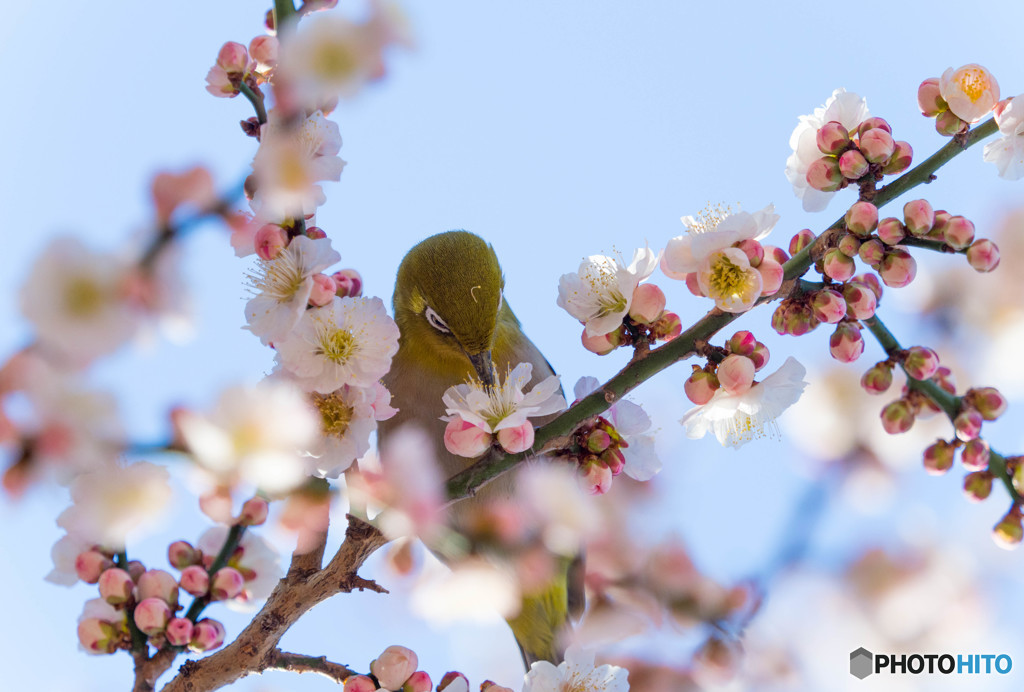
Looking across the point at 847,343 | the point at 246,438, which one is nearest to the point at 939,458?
the point at 847,343

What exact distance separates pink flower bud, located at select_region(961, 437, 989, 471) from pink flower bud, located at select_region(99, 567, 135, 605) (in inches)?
59.0

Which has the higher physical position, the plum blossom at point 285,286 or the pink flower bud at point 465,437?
the plum blossom at point 285,286

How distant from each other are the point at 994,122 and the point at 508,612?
1726mm

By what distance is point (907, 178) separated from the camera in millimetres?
1436

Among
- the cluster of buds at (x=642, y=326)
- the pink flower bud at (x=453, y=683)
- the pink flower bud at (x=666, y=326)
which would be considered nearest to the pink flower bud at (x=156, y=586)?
the pink flower bud at (x=453, y=683)

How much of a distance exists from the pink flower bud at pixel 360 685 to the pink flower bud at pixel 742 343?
84 cm

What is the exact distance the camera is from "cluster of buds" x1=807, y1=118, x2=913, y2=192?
4.77 ft

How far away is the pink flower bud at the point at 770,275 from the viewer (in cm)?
137

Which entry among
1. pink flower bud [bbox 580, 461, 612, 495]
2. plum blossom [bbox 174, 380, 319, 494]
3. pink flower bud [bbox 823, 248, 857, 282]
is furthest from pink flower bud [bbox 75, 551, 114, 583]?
pink flower bud [bbox 823, 248, 857, 282]

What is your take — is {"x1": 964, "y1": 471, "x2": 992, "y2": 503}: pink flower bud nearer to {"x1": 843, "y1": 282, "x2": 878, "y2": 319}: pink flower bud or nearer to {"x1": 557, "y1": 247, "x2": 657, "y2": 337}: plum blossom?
{"x1": 843, "y1": 282, "x2": 878, "y2": 319}: pink flower bud

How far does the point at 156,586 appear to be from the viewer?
1545 mm

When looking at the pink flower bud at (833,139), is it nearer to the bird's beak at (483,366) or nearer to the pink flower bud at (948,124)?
the pink flower bud at (948,124)

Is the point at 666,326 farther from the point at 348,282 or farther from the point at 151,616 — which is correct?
the point at 151,616

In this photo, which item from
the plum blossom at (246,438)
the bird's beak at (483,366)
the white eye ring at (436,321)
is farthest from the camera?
the white eye ring at (436,321)
